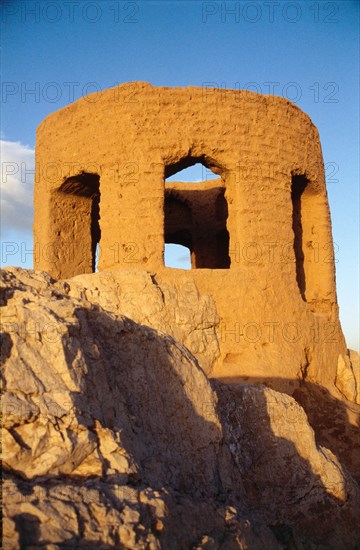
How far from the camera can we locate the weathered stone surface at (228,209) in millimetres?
8273

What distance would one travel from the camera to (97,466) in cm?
306

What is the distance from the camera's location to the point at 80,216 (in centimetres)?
998

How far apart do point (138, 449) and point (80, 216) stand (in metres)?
6.73

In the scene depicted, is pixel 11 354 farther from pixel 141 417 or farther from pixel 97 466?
pixel 141 417

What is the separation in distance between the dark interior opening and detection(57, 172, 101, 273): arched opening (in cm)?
332

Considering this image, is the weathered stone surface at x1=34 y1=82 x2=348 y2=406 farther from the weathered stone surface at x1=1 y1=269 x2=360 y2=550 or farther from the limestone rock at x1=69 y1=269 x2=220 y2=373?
the weathered stone surface at x1=1 y1=269 x2=360 y2=550

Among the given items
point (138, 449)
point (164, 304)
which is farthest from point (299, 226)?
point (138, 449)

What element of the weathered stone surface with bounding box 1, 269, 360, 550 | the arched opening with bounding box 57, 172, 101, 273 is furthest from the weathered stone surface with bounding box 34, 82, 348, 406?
the weathered stone surface with bounding box 1, 269, 360, 550

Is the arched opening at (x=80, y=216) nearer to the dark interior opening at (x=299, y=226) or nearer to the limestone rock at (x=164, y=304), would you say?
the limestone rock at (x=164, y=304)

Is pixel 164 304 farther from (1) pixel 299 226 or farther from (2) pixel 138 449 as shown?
(2) pixel 138 449

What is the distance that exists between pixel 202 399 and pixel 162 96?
5500 millimetres

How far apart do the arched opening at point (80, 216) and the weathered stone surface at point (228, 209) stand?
0.08 feet

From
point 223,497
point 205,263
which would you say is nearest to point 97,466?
point 223,497

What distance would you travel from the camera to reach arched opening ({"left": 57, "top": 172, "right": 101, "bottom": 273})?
31.6 ft
